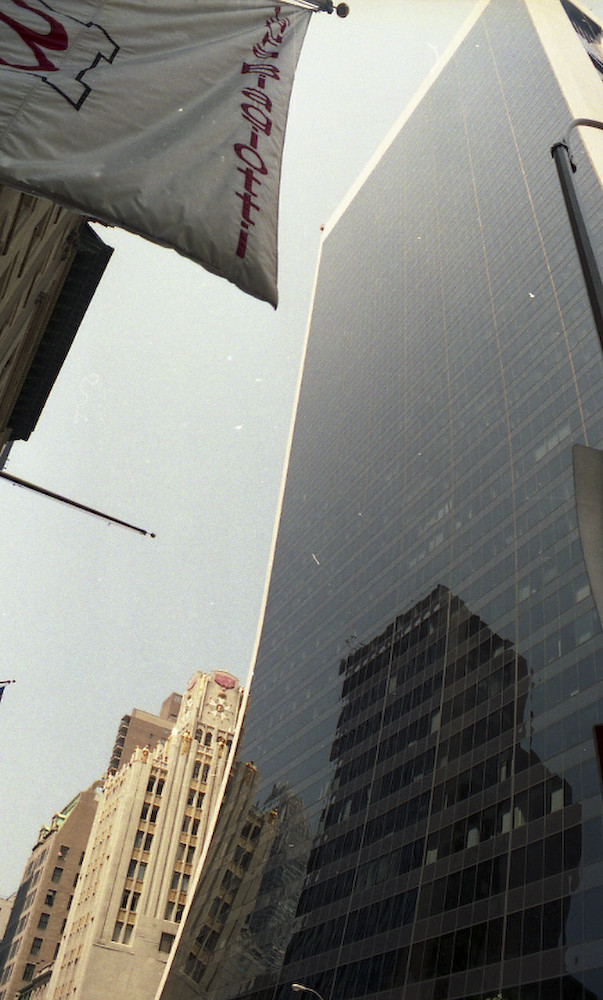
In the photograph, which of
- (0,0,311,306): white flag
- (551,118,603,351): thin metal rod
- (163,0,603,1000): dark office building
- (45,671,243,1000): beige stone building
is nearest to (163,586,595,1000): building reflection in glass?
(163,0,603,1000): dark office building

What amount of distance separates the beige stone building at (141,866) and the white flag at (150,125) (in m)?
97.3

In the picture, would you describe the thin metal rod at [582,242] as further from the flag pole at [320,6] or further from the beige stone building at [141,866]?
Answer: the beige stone building at [141,866]

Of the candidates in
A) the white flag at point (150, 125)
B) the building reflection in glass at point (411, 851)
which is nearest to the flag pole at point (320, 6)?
the white flag at point (150, 125)

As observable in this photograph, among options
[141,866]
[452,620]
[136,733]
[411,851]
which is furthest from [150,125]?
[136,733]

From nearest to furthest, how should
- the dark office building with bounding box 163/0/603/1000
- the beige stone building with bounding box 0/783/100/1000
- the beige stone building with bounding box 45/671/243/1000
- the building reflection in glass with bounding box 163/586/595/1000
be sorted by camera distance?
the building reflection in glass with bounding box 163/586/595/1000
the dark office building with bounding box 163/0/603/1000
the beige stone building with bounding box 45/671/243/1000
the beige stone building with bounding box 0/783/100/1000

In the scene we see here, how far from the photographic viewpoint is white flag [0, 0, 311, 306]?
5.76 metres

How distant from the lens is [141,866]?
96.8 m

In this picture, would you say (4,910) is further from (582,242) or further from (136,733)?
(582,242)

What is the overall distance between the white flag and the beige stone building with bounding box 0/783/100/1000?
124m

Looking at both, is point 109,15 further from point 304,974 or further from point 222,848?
point 222,848

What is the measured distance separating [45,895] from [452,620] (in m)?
82.7

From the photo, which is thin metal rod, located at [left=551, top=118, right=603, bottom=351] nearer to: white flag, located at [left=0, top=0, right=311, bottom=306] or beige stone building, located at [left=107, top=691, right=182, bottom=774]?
white flag, located at [left=0, top=0, right=311, bottom=306]

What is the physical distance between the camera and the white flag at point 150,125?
227 inches

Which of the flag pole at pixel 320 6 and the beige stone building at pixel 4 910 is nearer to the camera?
the flag pole at pixel 320 6
